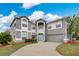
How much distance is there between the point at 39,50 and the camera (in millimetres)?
5266

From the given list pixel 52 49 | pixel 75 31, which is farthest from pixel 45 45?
pixel 75 31

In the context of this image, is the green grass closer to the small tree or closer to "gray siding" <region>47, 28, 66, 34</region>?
"gray siding" <region>47, 28, 66, 34</region>

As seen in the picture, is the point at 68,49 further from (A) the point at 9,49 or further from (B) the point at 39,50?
(A) the point at 9,49

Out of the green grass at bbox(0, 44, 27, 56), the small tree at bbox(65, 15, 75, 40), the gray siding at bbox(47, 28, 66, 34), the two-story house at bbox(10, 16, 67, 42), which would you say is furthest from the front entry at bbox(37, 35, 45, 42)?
the small tree at bbox(65, 15, 75, 40)

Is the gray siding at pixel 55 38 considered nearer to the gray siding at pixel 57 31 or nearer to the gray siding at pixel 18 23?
the gray siding at pixel 57 31

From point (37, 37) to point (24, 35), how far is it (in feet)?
0.62

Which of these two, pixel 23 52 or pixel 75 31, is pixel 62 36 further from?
pixel 23 52

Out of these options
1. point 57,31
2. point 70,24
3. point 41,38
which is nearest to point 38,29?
point 41,38

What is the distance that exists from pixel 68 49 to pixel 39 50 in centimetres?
40

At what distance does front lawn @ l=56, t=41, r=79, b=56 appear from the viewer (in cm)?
520

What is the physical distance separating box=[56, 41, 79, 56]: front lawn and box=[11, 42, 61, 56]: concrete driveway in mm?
62

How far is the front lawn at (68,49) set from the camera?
5195 millimetres

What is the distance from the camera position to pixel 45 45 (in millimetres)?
5344

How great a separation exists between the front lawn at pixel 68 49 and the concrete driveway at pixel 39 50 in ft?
0.20
